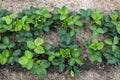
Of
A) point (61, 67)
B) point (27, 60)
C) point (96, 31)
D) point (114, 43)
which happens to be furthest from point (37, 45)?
point (114, 43)

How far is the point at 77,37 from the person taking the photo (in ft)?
7.96

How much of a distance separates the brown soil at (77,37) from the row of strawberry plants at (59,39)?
2.3 inches

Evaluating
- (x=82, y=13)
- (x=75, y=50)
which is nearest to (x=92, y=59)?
(x=75, y=50)

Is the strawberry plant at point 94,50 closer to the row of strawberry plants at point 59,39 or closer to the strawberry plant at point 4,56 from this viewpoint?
the row of strawberry plants at point 59,39

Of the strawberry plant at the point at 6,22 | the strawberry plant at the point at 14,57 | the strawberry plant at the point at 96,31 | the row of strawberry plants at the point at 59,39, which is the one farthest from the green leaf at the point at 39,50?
the strawberry plant at the point at 96,31

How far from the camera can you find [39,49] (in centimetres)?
224

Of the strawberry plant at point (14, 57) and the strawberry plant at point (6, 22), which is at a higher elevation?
the strawberry plant at point (6, 22)

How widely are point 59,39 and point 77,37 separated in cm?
15

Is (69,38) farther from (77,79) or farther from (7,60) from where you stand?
(7,60)

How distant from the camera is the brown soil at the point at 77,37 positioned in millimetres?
2363

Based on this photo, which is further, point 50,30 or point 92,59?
point 50,30

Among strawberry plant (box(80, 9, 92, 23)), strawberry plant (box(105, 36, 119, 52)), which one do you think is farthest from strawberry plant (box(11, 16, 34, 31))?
strawberry plant (box(105, 36, 119, 52))

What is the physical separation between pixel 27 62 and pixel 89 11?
0.64 meters

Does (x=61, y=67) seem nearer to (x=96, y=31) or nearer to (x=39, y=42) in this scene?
(x=39, y=42)
